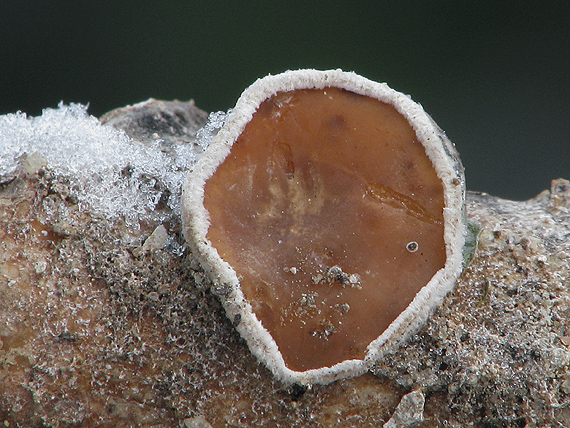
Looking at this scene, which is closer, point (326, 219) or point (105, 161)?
point (326, 219)

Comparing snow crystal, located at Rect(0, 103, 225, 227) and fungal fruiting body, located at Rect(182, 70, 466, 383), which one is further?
snow crystal, located at Rect(0, 103, 225, 227)

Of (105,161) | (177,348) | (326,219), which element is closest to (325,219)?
(326,219)

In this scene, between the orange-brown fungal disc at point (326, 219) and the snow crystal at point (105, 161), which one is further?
the snow crystal at point (105, 161)

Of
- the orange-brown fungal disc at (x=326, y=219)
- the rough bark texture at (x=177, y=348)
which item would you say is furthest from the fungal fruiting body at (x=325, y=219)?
the rough bark texture at (x=177, y=348)

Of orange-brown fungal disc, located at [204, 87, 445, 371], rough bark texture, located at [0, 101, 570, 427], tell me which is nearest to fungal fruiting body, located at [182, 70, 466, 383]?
orange-brown fungal disc, located at [204, 87, 445, 371]

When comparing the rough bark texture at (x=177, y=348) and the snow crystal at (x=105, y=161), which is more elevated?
the snow crystal at (x=105, y=161)

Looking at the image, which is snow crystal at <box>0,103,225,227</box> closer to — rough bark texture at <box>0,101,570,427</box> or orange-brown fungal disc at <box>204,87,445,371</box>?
rough bark texture at <box>0,101,570,427</box>

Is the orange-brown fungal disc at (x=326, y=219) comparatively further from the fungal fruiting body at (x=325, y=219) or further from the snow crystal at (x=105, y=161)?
the snow crystal at (x=105, y=161)

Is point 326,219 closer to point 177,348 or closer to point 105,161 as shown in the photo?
point 177,348
